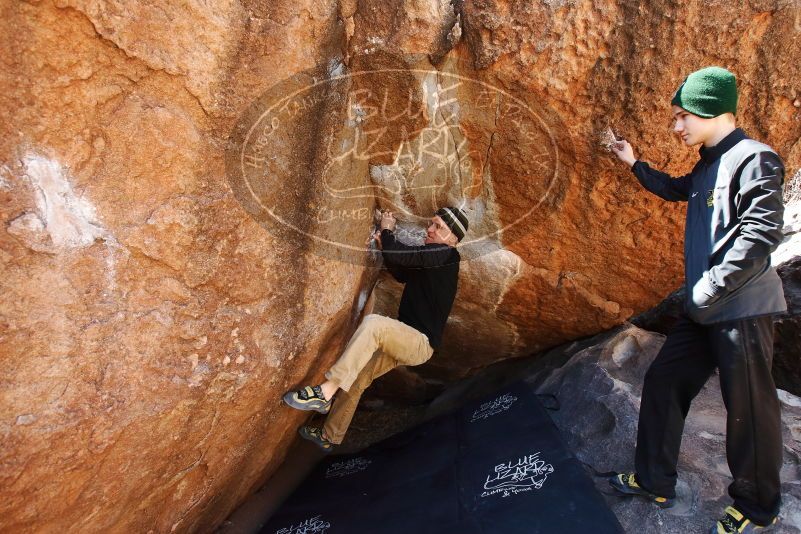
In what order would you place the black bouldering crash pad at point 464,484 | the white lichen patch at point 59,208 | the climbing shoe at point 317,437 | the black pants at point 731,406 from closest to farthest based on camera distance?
the white lichen patch at point 59,208
the black pants at point 731,406
the black bouldering crash pad at point 464,484
the climbing shoe at point 317,437

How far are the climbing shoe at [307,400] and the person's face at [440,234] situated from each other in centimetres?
91

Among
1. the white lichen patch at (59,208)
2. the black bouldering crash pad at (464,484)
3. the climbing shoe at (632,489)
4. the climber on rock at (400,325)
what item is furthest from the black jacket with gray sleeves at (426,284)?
the white lichen patch at (59,208)

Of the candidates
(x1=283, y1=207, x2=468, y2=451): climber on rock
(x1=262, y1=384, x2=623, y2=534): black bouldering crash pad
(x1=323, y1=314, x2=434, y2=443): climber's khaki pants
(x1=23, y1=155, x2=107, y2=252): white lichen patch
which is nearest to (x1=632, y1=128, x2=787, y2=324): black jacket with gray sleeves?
(x1=262, y1=384, x2=623, y2=534): black bouldering crash pad

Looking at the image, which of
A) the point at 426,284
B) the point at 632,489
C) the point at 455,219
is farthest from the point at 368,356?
the point at 632,489

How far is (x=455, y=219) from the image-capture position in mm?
2916

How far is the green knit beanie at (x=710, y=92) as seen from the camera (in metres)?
2.01

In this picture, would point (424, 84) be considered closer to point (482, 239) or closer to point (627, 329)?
point (482, 239)

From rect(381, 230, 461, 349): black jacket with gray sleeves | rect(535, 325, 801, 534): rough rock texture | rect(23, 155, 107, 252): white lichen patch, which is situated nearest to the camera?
rect(23, 155, 107, 252): white lichen patch

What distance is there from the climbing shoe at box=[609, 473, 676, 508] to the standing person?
0.64 ft

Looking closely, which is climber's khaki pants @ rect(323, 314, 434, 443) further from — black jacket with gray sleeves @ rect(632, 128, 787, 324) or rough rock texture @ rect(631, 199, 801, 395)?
rough rock texture @ rect(631, 199, 801, 395)

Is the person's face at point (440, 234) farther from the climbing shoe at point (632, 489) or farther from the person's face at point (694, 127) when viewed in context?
the climbing shoe at point (632, 489)

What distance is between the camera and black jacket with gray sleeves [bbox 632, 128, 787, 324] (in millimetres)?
1861

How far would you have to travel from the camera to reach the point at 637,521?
7.86 ft

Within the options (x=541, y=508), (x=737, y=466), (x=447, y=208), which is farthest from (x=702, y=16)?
(x=541, y=508)
